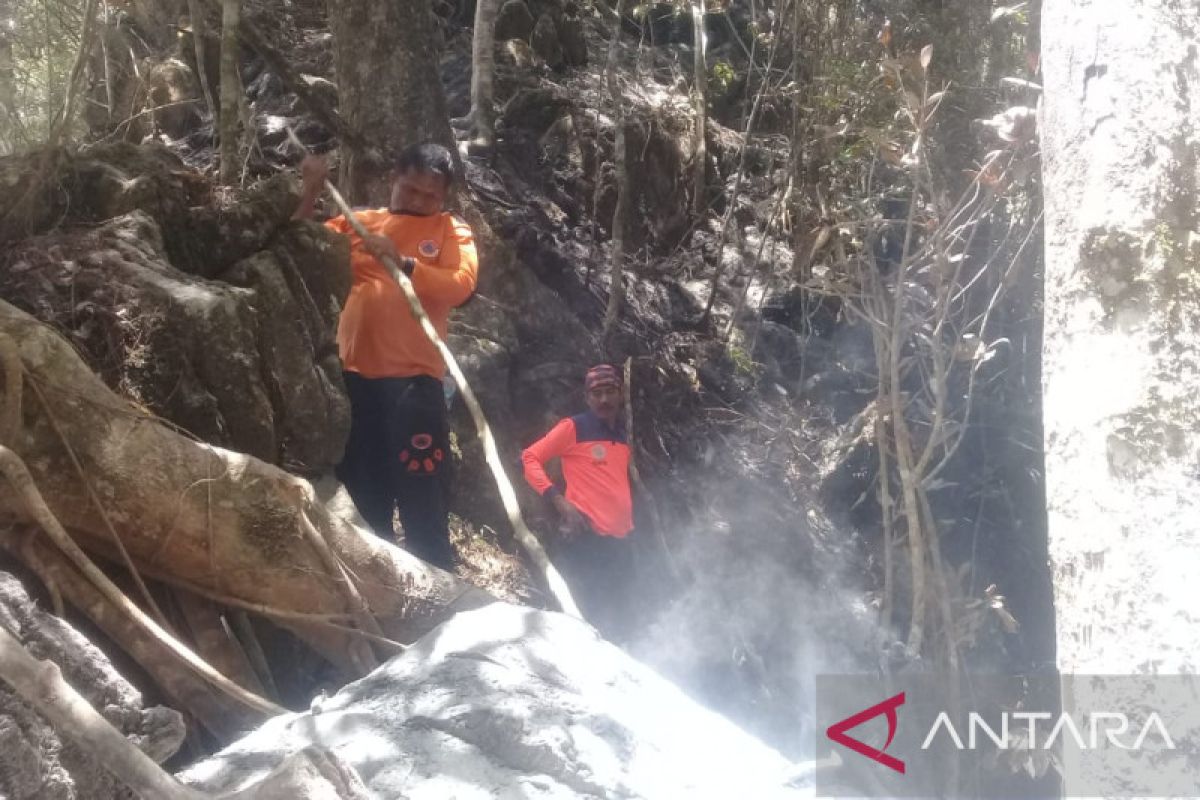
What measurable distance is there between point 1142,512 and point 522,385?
5323 mm

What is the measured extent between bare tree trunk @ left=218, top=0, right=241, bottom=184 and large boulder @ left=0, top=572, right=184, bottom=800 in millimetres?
2762

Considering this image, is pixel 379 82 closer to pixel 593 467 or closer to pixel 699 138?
pixel 593 467

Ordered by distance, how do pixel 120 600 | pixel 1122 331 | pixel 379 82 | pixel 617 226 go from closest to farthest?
pixel 1122 331 < pixel 120 600 < pixel 379 82 < pixel 617 226

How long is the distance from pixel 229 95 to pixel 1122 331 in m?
4.17

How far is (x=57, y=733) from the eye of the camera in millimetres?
1938

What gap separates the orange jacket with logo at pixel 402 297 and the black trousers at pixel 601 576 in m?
1.49

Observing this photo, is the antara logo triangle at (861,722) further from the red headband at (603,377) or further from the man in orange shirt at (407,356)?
the red headband at (603,377)

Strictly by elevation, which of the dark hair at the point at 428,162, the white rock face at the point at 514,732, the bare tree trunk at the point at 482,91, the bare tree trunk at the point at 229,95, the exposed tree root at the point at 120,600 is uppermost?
the bare tree trunk at the point at 482,91

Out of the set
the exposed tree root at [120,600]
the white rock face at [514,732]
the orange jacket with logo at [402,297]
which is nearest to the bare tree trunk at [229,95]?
the orange jacket with logo at [402,297]

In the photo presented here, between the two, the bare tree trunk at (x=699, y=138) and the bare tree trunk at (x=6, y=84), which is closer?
the bare tree trunk at (x=6, y=84)

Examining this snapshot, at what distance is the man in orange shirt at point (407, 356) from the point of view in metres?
4.07

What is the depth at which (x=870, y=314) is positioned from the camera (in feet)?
16.5

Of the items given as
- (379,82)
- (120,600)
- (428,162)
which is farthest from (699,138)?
(120,600)

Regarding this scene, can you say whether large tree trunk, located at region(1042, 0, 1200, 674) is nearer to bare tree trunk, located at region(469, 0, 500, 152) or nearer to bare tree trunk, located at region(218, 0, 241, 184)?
bare tree trunk, located at region(218, 0, 241, 184)
